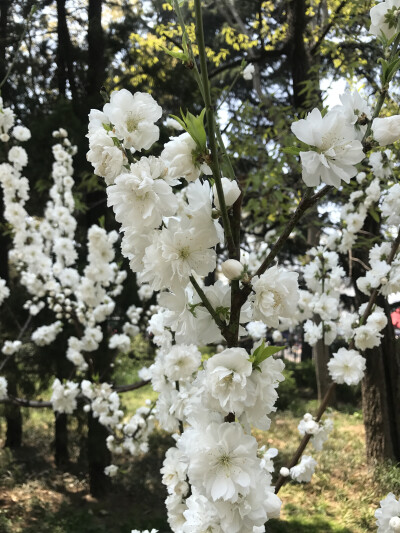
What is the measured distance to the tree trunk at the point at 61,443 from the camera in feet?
16.9

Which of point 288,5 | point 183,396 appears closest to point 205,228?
point 183,396

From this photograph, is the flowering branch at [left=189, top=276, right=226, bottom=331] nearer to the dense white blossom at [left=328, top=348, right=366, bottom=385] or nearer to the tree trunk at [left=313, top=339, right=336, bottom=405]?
the dense white blossom at [left=328, top=348, right=366, bottom=385]

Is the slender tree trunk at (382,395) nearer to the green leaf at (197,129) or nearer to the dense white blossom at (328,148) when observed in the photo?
the dense white blossom at (328,148)

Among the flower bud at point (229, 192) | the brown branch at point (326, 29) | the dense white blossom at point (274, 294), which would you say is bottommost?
the dense white blossom at point (274, 294)

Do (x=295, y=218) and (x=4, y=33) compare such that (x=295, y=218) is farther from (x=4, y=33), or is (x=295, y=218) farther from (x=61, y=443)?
(x=61, y=443)

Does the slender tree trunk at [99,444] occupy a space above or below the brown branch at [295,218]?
above

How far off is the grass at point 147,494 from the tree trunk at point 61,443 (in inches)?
3.5

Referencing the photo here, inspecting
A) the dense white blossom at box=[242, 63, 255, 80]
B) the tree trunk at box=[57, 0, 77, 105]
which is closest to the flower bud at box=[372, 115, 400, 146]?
the dense white blossom at box=[242, 63, 255, 80]

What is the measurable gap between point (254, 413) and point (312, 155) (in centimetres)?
37

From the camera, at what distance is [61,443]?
17.1 ft

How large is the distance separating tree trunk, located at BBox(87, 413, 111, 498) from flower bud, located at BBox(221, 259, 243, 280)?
165 inches

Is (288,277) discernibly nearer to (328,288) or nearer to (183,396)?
(183,396)

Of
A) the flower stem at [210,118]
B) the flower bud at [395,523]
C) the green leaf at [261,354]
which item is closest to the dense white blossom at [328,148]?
the flower stem at [210,118]

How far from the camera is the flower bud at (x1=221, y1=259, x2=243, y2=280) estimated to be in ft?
2.19
